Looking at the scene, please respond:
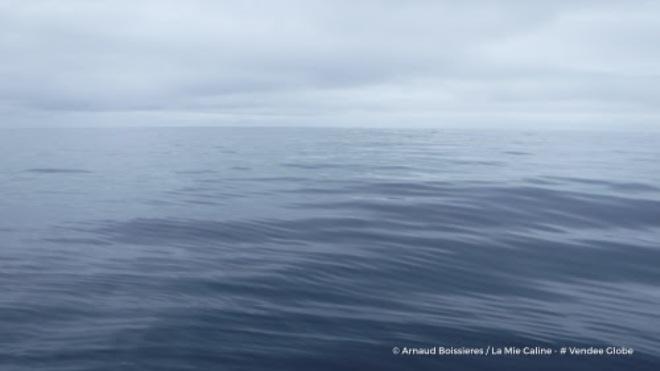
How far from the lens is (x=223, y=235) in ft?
45.4

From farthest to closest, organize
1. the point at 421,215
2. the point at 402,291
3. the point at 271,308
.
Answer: the point at 421,215, the point at 402,291, the point at 271,308

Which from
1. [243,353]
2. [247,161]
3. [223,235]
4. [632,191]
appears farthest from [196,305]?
[247,161]

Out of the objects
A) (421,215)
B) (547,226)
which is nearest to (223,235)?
(421,215)

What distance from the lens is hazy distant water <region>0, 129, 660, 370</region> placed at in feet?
22.7

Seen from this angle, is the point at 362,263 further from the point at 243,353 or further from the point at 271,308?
the point at 243,353

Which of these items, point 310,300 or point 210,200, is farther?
point 210,200

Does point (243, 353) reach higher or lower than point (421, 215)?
lower

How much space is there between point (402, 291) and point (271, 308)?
9.31 feet

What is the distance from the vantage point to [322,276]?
10.2 meters

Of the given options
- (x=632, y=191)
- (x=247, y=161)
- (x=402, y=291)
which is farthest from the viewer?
(x=247, y=161)

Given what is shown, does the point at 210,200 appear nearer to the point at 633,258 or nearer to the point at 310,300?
the point at 310,300

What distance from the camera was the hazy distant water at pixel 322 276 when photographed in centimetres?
692

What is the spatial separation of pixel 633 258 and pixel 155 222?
1466 centimetres

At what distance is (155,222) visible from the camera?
1547 cm
